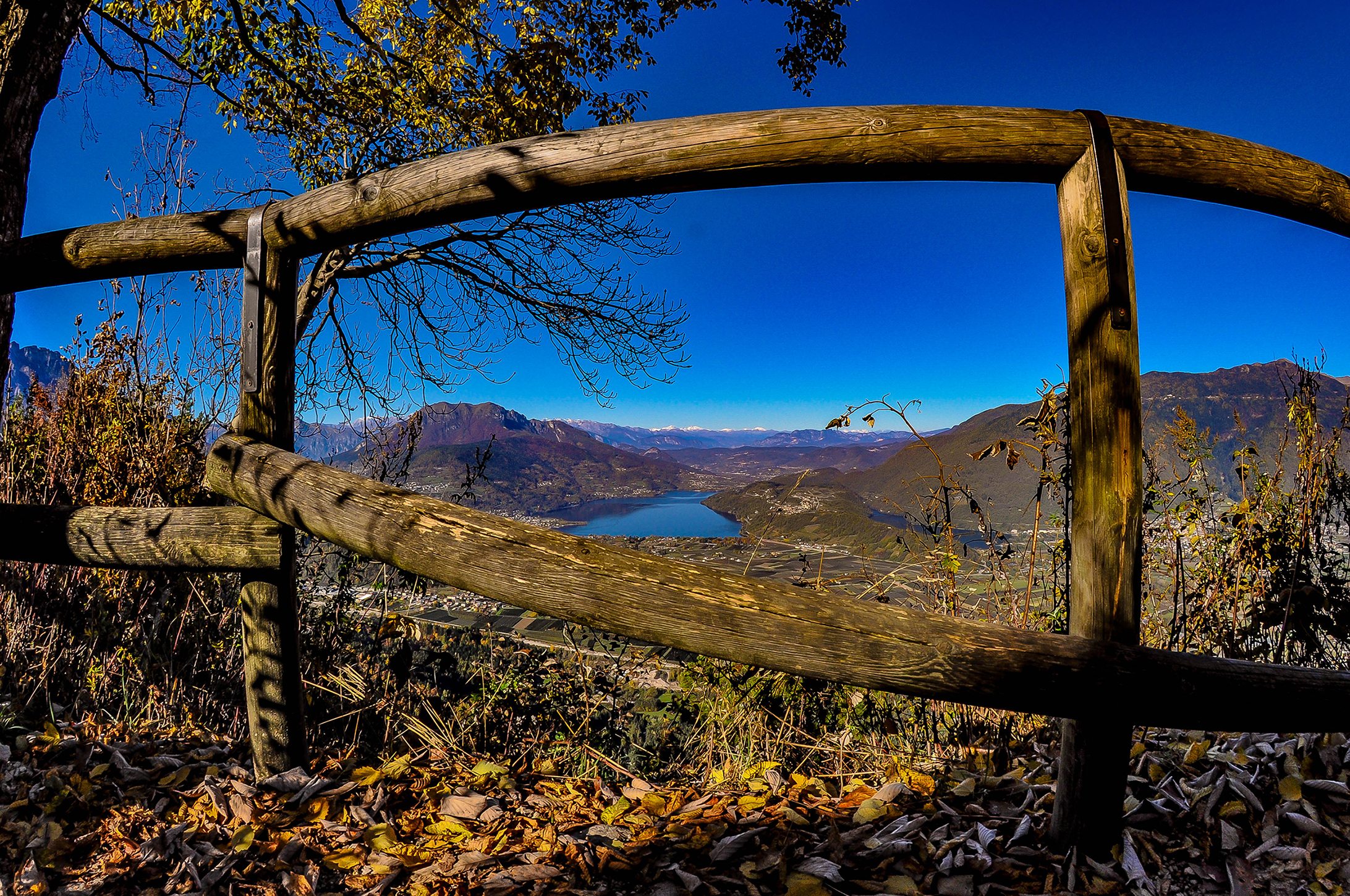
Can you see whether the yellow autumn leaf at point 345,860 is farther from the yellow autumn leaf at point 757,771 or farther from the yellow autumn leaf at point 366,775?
the yellow autumn leaf at point 757,771

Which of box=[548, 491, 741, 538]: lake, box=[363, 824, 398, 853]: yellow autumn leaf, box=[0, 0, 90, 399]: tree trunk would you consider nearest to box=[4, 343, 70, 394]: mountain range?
box=[0, 0, 90, 399]: tree trunk

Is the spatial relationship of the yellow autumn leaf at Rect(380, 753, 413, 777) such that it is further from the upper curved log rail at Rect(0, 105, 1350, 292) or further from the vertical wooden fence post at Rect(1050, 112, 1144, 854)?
the vertical wooden fence post at Rect(1050, 112, 1144, 854)

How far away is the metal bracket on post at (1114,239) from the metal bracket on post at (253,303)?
220 cm

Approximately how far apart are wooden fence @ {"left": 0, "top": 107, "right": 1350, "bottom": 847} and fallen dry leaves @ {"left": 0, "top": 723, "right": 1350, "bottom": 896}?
0.26m

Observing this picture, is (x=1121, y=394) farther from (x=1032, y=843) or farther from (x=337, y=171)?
(x=337, y=171)

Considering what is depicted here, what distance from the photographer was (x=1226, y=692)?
3.83 feet

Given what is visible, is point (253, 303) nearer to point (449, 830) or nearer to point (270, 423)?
point (270, 423)

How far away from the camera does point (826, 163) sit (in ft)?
4.25

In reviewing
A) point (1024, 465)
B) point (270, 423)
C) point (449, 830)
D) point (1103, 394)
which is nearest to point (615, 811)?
point (449, 830)

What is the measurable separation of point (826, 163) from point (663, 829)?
183cm

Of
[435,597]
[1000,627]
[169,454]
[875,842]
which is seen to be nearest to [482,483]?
[435,597]

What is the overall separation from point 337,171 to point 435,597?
401 centimetres

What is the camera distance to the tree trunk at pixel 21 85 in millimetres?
2963

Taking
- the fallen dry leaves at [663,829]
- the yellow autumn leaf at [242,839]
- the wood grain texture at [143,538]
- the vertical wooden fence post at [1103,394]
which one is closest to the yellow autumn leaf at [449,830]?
the fallen dry leaves at [663,829]
